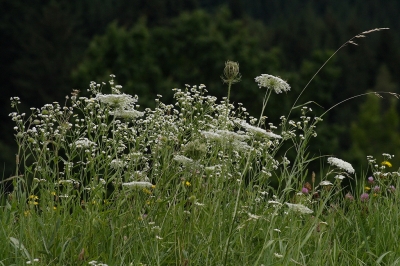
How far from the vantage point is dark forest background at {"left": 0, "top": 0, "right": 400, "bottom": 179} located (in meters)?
29.8

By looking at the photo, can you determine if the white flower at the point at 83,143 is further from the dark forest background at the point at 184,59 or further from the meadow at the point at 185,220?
the dark forest background at the point at 184,59

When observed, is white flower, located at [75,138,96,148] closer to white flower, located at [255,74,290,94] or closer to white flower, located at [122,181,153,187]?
white flower, located at [122,181,153,187]

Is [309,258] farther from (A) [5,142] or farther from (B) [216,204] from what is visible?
(A) [5,142]

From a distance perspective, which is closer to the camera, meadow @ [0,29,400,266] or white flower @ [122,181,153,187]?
white flower @ [122,181,153,187]

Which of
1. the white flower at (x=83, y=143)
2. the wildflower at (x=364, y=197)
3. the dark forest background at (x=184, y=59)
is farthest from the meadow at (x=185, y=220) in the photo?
the dark forest background at (x=184, y=59)

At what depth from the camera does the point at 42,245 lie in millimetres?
4551

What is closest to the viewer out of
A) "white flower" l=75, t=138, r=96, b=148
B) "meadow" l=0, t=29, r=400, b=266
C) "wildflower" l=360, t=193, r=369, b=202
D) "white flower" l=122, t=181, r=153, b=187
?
"white flower" l=122, t=181, r=153, b=187

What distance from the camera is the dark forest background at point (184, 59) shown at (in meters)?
29.8

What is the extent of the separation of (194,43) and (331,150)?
6.80 m

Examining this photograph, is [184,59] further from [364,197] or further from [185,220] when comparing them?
[185,220]

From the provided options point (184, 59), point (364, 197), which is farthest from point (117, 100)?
point (184, 59)

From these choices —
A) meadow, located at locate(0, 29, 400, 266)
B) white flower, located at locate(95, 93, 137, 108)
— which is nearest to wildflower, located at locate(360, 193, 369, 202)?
meadow, located at locate(0, 29, 400, 266)

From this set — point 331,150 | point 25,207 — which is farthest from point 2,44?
point 25,207

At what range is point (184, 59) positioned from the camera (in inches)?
1249
